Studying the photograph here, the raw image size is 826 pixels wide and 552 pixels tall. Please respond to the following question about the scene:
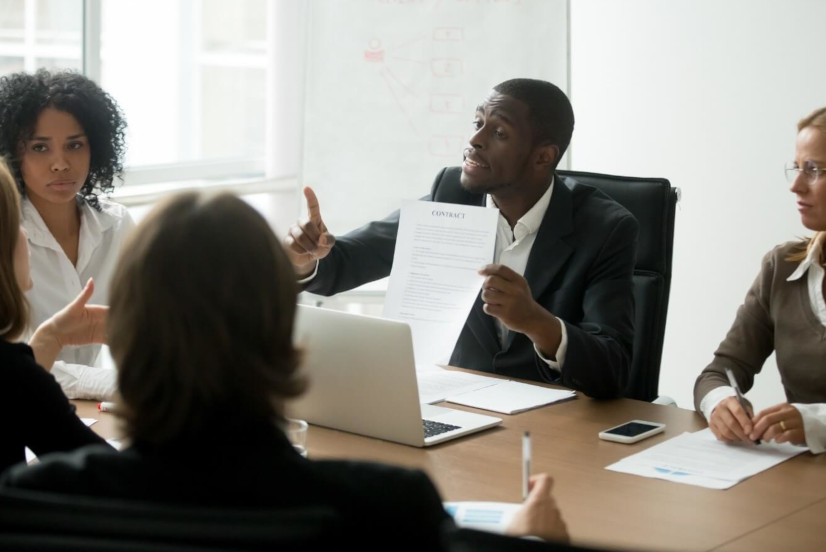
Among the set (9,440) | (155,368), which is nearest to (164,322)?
(155,368)

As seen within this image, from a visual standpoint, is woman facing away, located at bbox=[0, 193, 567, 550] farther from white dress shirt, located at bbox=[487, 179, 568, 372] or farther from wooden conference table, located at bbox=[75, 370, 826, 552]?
white dress shirt, located at bbox=[487, 179, 568, 372]

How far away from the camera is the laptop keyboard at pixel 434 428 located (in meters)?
1.90

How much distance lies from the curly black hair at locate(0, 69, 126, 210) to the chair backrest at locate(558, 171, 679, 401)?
55.7 inches

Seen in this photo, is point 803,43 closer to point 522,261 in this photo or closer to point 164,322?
point 522,261

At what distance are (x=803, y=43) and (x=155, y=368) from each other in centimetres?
310

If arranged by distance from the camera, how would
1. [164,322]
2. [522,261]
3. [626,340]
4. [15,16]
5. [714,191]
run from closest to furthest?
[164,322] → [626,340] → [522,261] → [15,16] → [714,191]

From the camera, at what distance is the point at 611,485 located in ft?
5.47

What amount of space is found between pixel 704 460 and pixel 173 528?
1.21 m

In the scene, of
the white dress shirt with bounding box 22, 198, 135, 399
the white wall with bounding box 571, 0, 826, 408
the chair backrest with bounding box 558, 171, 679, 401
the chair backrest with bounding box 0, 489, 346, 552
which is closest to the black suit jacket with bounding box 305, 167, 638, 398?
the chair backrest with bounding box 558, 171, 679, 401

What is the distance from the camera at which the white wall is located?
11.8 feet

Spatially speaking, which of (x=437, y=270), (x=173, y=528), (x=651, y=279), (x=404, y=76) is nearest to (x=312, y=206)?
(x=437, y=270)

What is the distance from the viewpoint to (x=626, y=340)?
7.75 feet

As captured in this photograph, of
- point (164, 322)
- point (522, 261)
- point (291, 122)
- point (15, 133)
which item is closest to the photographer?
point (164, 322)

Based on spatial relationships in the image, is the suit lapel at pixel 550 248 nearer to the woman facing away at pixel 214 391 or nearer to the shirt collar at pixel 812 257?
the shirt collar at pixel 812 257
